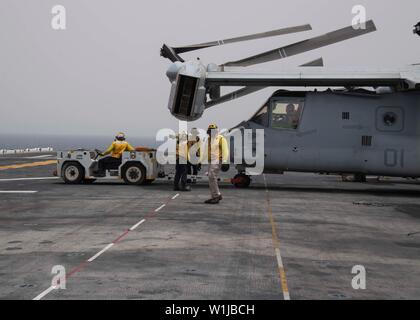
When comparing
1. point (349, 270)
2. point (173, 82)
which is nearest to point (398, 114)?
point (173, 82)

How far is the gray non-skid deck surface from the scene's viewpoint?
316 inches

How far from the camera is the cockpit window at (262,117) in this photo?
22594 mm

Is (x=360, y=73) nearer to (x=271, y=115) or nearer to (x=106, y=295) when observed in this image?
(x=271, y=115)

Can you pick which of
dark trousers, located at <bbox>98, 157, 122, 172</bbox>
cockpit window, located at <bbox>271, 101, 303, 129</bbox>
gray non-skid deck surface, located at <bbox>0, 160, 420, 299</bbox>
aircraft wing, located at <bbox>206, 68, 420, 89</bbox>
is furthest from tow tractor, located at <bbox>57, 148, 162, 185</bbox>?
cockpit window, located at <bbox>271, 101, 303, 129</bbox>

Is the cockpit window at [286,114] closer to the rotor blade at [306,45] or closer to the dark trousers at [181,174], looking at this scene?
the rotor blade at [306,45]

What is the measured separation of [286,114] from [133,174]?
6.26 meters

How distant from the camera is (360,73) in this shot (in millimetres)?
21016

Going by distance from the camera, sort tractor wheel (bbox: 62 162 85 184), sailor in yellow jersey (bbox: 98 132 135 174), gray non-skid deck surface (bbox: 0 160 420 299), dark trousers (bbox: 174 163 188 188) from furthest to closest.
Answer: tractor wheel (bbox: 62 162 85 184) → sailor in yellow jersey (bbox: 98 132 135 174) → dark trousers (bbox: 174 163 188 188) → gray non-skid deck surface (bbox: 0 160 420 299)

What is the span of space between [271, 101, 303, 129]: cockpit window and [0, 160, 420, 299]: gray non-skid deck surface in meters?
3.30

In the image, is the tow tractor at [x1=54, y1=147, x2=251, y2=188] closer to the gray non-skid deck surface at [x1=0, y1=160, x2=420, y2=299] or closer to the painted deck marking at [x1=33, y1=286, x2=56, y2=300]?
the gray non-skid deck surface at [x1=0, y1=160, x2=420, y2=299]

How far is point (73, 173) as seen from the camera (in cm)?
2366

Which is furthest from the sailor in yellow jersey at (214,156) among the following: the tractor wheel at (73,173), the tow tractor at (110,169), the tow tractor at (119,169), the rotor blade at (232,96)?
the tractor wheel at (73,173)
